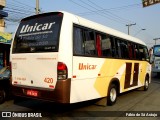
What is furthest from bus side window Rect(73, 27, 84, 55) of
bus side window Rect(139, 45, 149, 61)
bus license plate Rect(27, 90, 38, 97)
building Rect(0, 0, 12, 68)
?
building Rect(0, 0, 12, 68)

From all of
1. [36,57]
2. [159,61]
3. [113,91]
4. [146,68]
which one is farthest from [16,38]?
[159,61]

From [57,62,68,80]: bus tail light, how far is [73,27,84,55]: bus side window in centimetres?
59

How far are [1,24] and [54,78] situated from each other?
68.4ft

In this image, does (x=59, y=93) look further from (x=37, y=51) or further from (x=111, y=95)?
(x=111, y=95)

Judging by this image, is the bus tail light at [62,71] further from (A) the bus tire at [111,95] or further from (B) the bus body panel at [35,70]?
(A) the bus tire at [111,95]

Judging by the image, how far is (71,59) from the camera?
22.8ft

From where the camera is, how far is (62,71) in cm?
677

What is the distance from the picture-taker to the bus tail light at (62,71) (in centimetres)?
675

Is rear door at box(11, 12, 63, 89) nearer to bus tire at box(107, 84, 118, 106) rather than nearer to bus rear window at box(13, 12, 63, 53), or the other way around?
bus rear window at box(13, 12, 63, 53)

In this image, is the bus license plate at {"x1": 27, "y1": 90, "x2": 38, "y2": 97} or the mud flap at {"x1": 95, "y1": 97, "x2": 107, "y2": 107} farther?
the mud flap at {"x1": 95, "y1": 97, "x2": 107, "y2": 107}

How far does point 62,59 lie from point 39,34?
1259 millimetres

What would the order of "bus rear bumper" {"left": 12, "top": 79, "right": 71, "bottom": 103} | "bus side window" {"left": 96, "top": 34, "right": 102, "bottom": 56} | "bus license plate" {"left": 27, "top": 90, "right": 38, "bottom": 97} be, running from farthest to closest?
"bus side window" {"left": 96, "top": 34, "right": 102, "bottom": 56} < "bus license plate" {"left": 27, "top": 90, "right": 38, "bottom": 97} < "bus rear bumper" {"left": 12, "top": 79, "right": 71, "bottom": 103}

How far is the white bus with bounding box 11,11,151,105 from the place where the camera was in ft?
22.5

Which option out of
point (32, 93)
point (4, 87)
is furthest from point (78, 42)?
point (4, 87)
